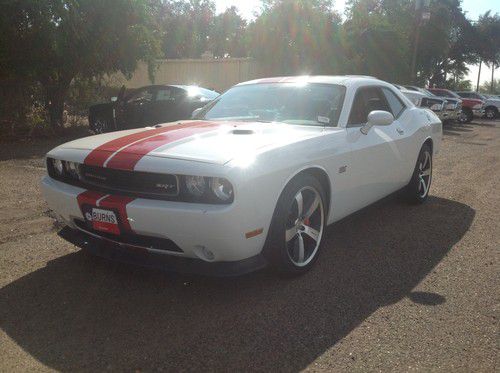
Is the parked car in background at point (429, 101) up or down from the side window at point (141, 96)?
down

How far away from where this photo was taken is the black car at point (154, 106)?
432 inches

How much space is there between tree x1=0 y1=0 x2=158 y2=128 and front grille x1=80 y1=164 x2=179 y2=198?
7.98 metres

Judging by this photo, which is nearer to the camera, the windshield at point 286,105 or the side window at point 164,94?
the windshield at point 286,105

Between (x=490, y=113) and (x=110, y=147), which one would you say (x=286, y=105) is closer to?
(x=110, y=147)

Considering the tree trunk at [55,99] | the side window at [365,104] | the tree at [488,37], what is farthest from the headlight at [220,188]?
the tree at [488,37]

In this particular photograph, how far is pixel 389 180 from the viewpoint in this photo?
181 inches

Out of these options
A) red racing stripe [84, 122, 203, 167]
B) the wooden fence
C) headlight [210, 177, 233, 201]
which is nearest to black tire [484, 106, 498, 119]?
the wooden fence

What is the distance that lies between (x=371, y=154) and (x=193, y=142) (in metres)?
1.69

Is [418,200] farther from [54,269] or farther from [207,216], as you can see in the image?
[54,269]

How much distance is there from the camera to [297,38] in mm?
23375

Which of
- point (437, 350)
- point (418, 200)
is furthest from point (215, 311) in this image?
point (418, 200)

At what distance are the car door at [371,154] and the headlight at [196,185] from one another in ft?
4.84

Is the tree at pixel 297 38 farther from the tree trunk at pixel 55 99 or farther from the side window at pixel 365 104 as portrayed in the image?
the side window at pixel 365 104

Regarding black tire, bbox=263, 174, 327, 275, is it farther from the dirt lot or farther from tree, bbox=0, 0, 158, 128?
tree, bbox=0, 0, 158, 128
